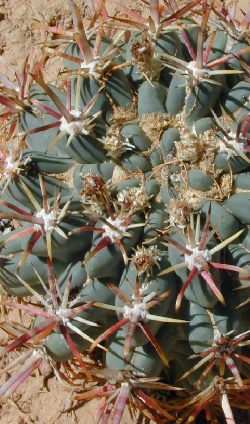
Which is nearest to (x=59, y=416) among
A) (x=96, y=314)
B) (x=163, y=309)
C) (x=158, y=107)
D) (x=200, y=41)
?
(x=96, y=314)

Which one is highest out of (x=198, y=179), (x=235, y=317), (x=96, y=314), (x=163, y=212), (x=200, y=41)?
(x=200, y=41)

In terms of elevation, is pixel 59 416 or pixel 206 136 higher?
pixel 206 136

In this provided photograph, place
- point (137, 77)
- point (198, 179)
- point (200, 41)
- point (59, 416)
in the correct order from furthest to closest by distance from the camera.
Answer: point (59, 416), point (137, 77), point (198, 179), point (200, 41)

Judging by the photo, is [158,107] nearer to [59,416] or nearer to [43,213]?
[43,213]

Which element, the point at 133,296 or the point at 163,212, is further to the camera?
the point at 163,212

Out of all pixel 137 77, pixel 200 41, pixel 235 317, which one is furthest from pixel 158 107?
pixel 235 317

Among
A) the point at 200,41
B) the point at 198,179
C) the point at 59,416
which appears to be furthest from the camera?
the point at 59,416
